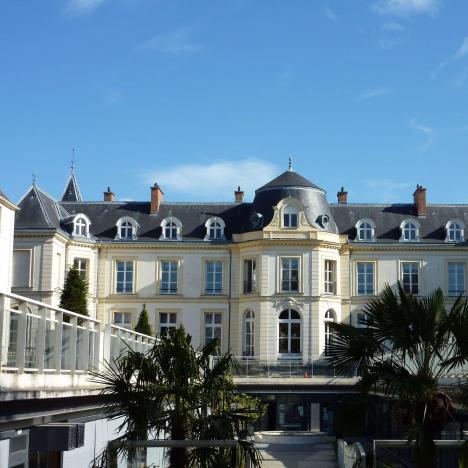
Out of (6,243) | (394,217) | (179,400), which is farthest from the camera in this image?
(394,217)

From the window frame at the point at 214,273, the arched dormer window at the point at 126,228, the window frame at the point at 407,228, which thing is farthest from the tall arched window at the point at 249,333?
the window frame at the point at 407,228

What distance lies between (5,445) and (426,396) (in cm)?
686

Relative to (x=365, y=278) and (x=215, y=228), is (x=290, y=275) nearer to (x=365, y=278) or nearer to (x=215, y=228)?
(x=365, y=278)

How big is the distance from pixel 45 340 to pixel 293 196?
3474cm

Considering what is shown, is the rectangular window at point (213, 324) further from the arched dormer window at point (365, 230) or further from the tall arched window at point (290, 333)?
the arched dormer window at point (365, 230)

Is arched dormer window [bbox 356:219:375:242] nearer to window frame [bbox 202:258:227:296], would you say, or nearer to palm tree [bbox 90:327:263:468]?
window frame [bbox 202:258:227:296]

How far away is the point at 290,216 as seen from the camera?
4669 centimetres

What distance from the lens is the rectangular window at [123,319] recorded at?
4856 centimetres

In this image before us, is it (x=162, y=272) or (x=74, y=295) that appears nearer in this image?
(x=74, y=295)

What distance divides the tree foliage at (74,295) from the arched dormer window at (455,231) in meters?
20.9

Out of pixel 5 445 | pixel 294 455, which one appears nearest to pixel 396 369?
pixel 5 445

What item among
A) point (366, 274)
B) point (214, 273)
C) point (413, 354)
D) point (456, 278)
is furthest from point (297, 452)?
point (413, 354)

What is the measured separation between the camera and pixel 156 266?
1924 inches

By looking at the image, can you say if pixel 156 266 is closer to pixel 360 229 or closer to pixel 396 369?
pixel 360 229
